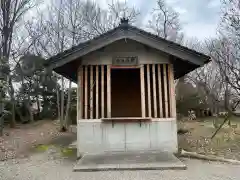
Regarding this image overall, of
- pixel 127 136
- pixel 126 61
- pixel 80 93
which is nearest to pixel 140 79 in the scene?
pixel 126 61

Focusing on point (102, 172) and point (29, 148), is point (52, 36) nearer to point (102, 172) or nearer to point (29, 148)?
point (29, 148)

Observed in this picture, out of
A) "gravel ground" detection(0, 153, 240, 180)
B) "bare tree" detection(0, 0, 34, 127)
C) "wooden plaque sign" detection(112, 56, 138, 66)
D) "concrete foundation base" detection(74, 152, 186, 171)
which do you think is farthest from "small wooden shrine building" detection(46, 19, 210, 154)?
"bare tree" detection(0, 0, 34, 127)

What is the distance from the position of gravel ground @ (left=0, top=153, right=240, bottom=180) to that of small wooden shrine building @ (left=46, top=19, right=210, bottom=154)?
107 cm

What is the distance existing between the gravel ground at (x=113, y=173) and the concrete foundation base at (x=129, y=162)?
0.20 metres

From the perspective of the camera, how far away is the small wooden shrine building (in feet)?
24.8

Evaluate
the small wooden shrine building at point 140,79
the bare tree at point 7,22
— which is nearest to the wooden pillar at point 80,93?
the small wooden shrine building at point 140,79

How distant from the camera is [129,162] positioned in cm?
646

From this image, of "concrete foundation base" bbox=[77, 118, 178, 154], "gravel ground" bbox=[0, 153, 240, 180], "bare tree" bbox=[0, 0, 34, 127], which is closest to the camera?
"gravel ground" bbox=[0, 153, 240, 180]

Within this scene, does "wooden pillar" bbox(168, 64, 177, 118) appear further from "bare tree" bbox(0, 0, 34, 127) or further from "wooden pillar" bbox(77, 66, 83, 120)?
"bare tree" bbox(0, 0, 34, 127)

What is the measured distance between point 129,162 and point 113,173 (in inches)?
32.2

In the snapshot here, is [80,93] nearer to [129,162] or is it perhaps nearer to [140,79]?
[140,79]

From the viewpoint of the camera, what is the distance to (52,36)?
1900cm

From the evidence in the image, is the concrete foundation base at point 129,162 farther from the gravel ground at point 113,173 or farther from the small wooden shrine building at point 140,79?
the small wooden shrine building at point 140,79

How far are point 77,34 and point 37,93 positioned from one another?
28.2ft
